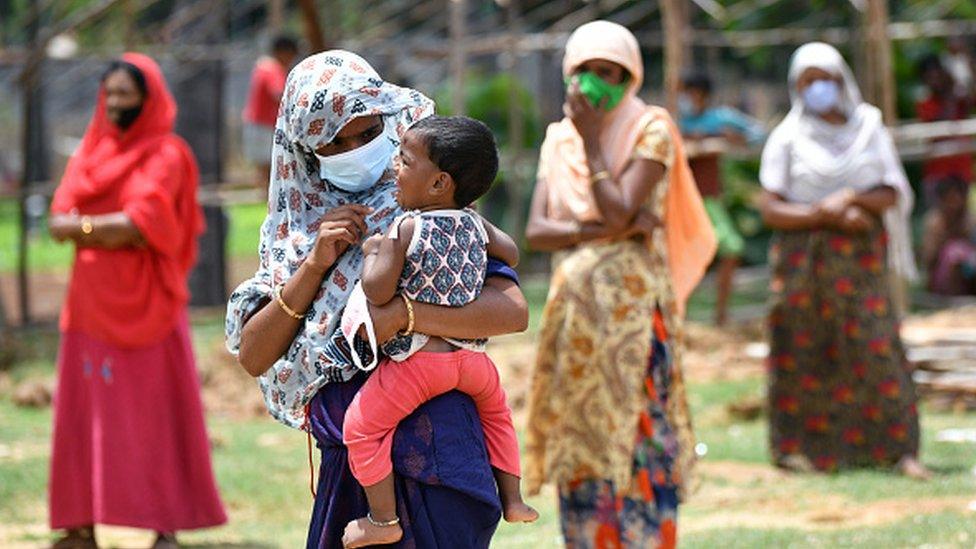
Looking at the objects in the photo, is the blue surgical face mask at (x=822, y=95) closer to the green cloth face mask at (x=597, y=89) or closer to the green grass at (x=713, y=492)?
the green grass at (x=713, y=492)

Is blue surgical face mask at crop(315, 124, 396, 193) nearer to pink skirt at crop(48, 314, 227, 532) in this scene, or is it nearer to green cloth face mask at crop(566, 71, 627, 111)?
green cloth face mask at crop(566, 71, 627, 111)

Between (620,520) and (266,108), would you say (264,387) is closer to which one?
(620,520)

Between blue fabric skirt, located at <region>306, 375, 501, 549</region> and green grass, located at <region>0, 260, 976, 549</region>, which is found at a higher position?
blue fabric skirt, located at <region>306, 375, 501, 549</region>

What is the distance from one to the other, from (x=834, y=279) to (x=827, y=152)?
0.61 m

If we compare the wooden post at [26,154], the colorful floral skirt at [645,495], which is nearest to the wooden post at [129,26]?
the wooden post at [26,154]

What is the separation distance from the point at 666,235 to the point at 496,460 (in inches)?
92.3

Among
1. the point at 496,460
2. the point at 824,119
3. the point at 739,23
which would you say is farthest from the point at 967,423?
the point at 739,23

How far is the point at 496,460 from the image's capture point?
4070 millimetres

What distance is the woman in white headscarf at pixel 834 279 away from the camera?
8.24m

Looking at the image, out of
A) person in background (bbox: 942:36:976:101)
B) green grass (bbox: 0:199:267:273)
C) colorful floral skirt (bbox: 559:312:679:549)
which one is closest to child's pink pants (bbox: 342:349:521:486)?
colorful floral skirt (bbox: 559:312:679:549)

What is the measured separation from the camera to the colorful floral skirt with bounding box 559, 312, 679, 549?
6.10 meters

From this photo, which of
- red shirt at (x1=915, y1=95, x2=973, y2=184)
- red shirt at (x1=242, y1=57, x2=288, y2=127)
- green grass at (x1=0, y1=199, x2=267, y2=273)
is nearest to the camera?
red shirt at (x1=242, y1=57, x2=288, y2=127)

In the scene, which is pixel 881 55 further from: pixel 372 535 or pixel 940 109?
pixel 372 535

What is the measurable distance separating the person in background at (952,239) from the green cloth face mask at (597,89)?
359 inches
